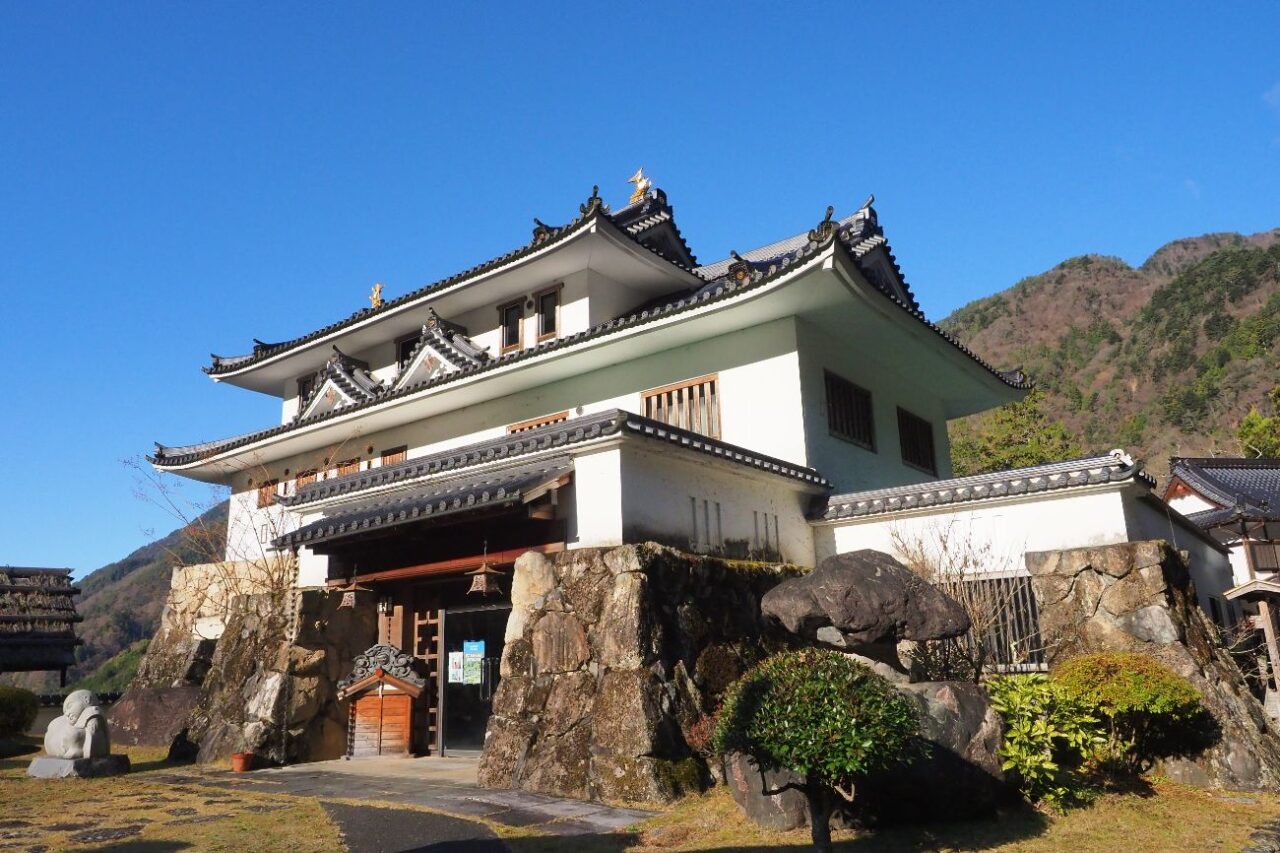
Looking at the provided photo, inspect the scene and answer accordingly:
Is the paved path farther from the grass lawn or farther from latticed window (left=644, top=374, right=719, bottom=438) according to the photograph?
latticed window (left=644, top=374, right=719, bottom=438)

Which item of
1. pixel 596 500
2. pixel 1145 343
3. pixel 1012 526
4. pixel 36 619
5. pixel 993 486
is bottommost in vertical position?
pixel 36 619

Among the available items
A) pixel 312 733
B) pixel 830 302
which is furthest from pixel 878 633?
pixel 312 733

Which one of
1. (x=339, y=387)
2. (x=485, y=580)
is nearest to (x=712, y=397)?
(x=485, y=580)

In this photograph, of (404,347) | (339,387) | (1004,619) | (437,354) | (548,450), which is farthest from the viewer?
(404,347)

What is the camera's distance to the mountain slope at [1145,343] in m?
61.2

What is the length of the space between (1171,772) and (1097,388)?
71.0 m

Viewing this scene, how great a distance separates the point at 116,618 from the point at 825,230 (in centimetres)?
7513

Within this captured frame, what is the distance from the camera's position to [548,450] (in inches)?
502

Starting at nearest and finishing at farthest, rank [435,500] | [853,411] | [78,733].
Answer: [435,500] → [78,733] → [853,411]

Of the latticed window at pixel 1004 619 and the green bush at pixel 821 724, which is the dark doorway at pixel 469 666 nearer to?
the latticed window at pixel 1004 619

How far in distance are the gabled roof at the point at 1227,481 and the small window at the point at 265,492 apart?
26.2m

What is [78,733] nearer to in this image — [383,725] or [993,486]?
[383,725]

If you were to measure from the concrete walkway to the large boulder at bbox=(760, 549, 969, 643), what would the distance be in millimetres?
2788

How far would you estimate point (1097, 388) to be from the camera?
73688mm
